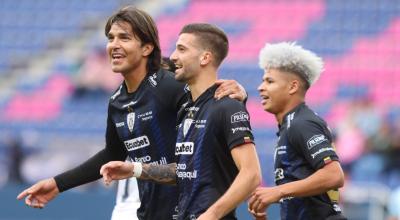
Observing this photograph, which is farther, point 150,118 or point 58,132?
point 58,132

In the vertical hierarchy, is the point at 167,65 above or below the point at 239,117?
above

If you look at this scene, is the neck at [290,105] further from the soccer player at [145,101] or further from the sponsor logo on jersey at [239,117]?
the sponsor logo on jersey at [239,117]

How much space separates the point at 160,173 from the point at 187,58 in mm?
726

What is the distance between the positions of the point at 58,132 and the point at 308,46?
511cm

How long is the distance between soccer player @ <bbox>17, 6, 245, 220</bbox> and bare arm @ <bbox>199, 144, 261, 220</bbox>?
910mm

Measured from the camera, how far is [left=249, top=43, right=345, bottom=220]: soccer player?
6.07 metres

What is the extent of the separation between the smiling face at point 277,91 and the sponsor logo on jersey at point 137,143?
0.87 meters

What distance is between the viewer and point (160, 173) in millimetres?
6133

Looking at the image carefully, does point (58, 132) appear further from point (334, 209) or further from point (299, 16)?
point (334, 209)

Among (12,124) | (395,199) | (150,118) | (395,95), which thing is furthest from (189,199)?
(12,124)

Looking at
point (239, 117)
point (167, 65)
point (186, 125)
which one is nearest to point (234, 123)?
point (239, 117)

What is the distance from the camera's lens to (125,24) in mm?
6457

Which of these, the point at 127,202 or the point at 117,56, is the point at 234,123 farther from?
the point at 127,202

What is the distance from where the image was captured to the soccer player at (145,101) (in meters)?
6.45
